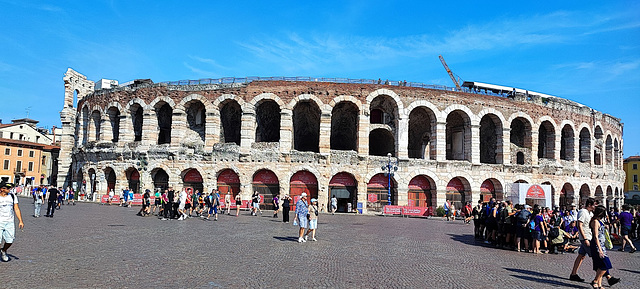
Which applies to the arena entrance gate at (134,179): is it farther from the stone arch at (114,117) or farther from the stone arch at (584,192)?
the stone arch at (584,192)

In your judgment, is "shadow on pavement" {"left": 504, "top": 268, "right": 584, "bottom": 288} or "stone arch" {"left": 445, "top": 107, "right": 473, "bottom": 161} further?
"stone arch" {"left": 445, "top": 107, "right": 473, "bottom": 161}

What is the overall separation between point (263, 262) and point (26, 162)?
6023 centimetres

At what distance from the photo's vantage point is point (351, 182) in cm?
3000

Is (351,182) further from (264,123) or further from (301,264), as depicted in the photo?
(301,264)

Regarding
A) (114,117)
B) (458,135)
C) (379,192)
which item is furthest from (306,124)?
(114,117)

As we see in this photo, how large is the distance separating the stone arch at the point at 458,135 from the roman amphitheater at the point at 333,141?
0.33 feet

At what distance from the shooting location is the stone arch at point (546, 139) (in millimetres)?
34344

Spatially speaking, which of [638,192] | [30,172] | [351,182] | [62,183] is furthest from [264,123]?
[638,192]

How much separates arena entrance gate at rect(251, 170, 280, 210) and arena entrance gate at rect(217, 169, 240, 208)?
1.32 metres

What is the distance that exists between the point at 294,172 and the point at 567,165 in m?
23.0

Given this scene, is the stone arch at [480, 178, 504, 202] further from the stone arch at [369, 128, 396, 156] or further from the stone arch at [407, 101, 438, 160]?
the stone arch at [369, 128, 396, 156]

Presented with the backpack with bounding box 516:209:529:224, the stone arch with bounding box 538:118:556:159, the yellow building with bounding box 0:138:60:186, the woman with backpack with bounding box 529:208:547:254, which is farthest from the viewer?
the yellow building with bounding box 0:138:60:186

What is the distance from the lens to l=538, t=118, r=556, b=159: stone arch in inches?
1352

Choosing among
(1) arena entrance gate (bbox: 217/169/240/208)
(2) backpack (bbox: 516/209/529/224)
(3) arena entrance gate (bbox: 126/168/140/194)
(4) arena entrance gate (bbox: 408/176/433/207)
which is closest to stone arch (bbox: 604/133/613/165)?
(4) arena entrance gate (bbox: 408/176/433/207)
